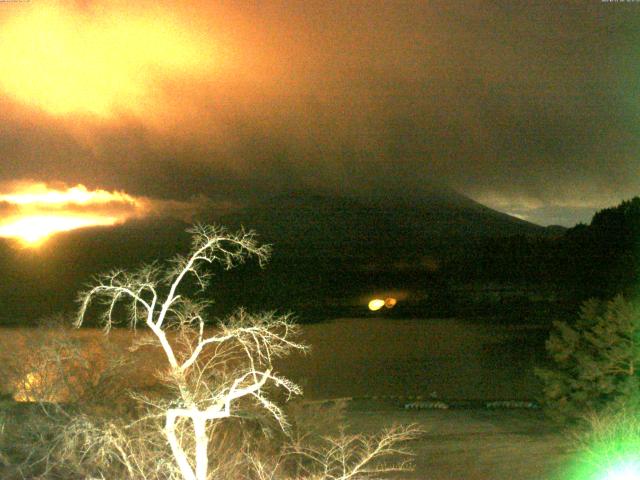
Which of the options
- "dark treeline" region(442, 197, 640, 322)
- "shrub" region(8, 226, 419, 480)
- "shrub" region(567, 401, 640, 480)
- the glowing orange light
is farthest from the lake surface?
"shrub" region(567, 401, 640, 480)

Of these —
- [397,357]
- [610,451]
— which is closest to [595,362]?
[610,451]

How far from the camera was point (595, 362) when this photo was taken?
86.7ft

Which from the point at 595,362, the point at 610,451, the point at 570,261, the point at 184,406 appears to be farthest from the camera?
the point at 570,261

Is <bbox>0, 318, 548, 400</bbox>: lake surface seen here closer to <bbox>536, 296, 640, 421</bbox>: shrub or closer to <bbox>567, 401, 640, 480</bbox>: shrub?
<bbox>536, 296, 640, 421</bbox>: shrub

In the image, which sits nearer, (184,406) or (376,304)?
(184,406)

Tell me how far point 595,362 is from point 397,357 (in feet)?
116

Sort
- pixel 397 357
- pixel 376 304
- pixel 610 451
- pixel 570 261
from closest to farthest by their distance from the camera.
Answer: pixel 610 451 → pixel 397 357 → pixel 570 261 → pixel 376 304

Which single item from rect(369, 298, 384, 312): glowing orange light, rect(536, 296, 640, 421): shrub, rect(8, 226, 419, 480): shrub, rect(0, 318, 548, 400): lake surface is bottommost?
rect(8, 226, 419, 480): shrub

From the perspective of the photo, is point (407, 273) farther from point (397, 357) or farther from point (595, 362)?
point (595, 362)

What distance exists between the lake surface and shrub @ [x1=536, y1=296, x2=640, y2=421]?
413 inches

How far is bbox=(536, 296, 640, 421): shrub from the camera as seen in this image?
83.6ft

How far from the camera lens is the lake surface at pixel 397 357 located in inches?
972

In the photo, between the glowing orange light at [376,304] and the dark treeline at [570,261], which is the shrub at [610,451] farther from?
the glowing orange light at [376,304]

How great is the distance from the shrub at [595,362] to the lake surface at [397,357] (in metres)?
10.5
